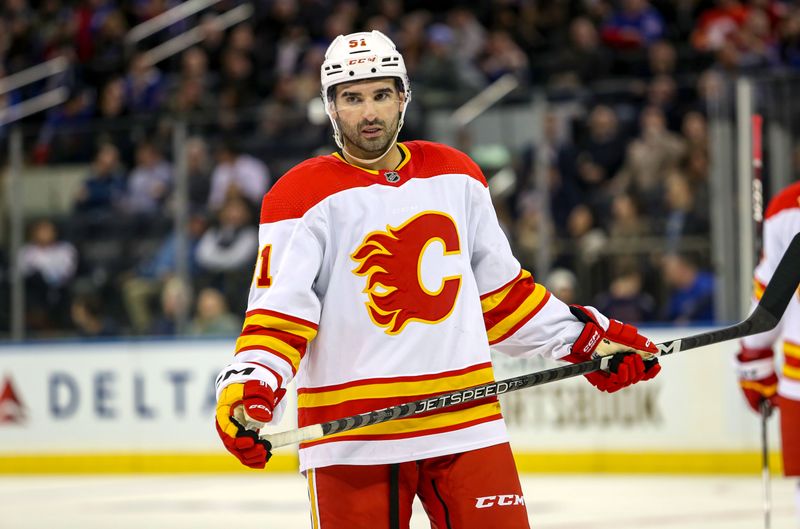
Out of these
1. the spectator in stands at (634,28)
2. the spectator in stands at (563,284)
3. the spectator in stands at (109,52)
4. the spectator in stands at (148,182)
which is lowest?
the spectator in stands at (563,284)

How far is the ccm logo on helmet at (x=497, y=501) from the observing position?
8.95ft

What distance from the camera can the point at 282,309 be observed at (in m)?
2.70

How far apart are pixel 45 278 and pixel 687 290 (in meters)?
3.78

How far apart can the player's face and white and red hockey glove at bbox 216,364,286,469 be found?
1.66ft

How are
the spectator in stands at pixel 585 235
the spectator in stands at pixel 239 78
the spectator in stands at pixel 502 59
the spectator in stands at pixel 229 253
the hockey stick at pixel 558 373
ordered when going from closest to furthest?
the hockey stick at pixel 558 373
the spectator in stands at pixel 585 235
the spectator in stands at pixel 229 253
the spectator in stands at pixel 502 59
the spectator in stands at pixel 239 78

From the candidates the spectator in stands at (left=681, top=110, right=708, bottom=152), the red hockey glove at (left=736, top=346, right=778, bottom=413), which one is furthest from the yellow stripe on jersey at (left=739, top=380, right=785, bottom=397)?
the spectator in stands at (left=681, top=110, right=708, bottom=152)

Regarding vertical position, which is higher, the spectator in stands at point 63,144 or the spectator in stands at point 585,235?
the spectator in stands at point 63,144

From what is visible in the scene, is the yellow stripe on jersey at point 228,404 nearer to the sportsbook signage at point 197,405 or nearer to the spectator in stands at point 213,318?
the sportsbook signage at point 197,405

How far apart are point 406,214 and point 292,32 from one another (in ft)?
26.9

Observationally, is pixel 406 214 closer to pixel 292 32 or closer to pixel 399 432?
pixel 399 432

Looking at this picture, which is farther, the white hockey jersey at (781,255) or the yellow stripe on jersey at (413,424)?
the white hockey jersey at (781,255)

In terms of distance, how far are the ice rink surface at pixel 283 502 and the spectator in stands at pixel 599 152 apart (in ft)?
5.59

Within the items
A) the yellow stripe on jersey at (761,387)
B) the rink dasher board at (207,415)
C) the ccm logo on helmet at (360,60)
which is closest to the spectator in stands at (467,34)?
the rink dasher board at (207,415)

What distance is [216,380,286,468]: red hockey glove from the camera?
2520 millimetres
